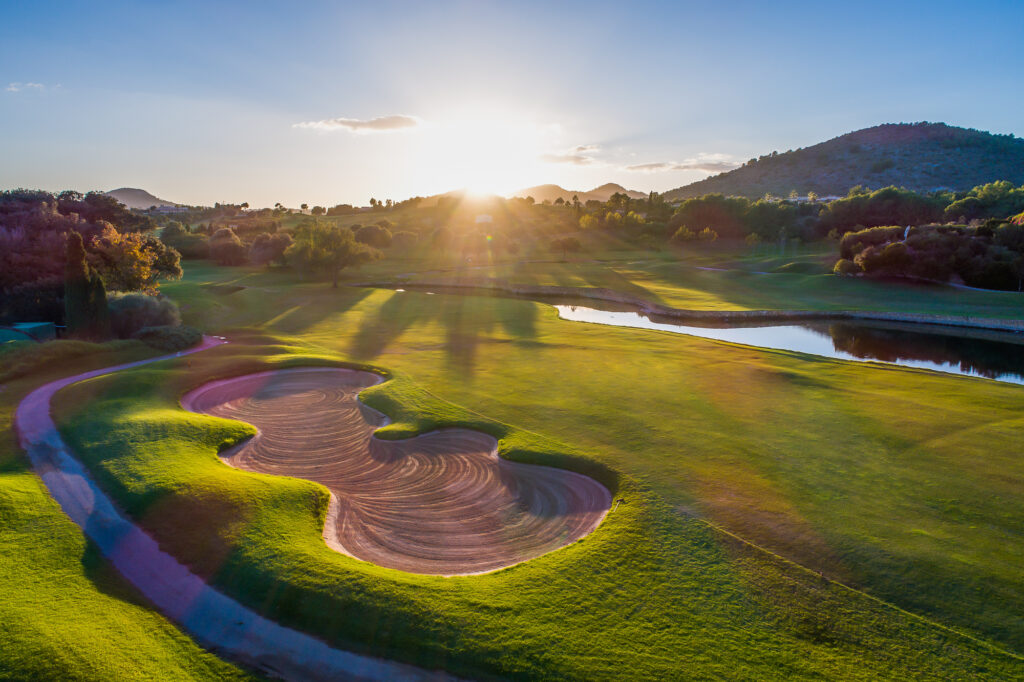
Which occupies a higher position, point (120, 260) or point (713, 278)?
point (120, 260)

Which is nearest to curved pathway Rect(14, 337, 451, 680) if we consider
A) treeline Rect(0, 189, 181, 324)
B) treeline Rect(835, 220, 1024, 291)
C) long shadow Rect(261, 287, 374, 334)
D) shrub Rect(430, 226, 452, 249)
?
treeline Rect(0, 189, 181, 324)

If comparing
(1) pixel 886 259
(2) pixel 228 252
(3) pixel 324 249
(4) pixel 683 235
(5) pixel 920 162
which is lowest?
(1) pixel 886 259

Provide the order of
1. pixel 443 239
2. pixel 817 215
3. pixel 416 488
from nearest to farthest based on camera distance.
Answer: pixel 416 488
pixel 443 239
pixel 817 215

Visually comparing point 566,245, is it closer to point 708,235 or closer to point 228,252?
point 708,235

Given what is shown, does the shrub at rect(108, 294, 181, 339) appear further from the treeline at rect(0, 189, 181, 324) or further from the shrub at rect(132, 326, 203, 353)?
the shrub at rect(132, 326, 203, 353)

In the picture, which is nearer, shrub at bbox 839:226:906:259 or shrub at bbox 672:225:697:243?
shrub at bbox 839:226:906:259

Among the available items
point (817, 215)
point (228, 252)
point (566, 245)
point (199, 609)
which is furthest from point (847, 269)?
point (228, 252)

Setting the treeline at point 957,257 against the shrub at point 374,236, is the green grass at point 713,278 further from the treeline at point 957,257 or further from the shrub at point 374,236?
the shrub at point 374,236
